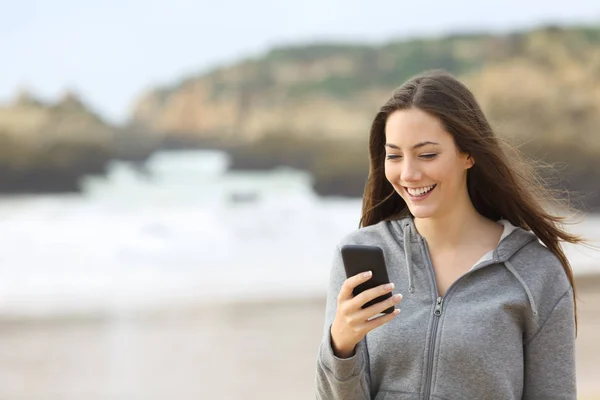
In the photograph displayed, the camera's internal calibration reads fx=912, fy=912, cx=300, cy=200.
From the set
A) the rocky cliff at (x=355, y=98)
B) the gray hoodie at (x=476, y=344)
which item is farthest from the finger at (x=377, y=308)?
the rocky cliff at (x=355, y=98)

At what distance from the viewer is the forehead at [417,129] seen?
5.45ft

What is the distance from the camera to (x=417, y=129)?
1.67m

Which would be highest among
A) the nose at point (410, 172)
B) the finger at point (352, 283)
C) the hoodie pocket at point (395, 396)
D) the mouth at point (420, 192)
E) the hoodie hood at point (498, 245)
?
the nose at point (410, 172)

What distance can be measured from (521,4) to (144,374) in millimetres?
6482

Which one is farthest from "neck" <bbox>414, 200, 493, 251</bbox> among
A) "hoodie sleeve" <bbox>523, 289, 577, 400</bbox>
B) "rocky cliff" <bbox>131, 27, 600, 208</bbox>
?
"rocky cliff" <bbox>131, 27, 600, 208</bbox>

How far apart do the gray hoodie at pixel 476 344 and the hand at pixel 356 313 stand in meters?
0.03

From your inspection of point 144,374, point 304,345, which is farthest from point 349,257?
point 304,345

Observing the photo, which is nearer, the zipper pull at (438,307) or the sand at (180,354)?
the zipper pull at (438,307)

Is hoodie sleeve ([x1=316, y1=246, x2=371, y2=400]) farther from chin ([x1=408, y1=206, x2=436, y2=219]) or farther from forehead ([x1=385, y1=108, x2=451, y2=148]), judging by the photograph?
forehead ([x1=385, y1=108, x2=451, y2=148])

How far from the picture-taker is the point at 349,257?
1557 millimetres

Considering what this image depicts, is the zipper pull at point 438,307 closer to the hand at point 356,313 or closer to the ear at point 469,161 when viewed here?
the hand at point 356,313

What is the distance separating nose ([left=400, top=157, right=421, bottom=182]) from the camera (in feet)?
5.44

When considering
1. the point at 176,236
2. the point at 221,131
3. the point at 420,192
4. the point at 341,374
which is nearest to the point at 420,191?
the point at 420,192

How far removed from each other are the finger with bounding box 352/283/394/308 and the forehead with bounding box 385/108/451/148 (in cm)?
29
